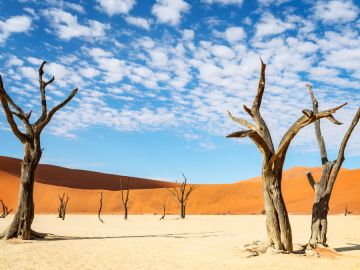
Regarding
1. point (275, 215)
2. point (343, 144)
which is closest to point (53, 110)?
point (275, 215)

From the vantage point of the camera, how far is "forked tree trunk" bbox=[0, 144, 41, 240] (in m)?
14.7

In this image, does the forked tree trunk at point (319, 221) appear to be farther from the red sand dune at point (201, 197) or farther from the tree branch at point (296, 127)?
the red sand dune at point (201, 197)

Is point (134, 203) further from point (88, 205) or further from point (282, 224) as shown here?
point (282, 224)

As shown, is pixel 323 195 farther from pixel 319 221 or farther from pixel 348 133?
pixel 348 133

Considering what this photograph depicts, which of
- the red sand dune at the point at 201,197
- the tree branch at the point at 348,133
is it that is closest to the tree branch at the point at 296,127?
the tree branch at the point at 348,133

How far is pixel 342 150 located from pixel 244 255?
174 inches

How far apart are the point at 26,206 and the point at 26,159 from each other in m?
1.73

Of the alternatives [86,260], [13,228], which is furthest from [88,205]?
[86,260]

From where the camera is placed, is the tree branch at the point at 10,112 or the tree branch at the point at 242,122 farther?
the tree branch at the point at 10,112

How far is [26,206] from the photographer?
49.4ft

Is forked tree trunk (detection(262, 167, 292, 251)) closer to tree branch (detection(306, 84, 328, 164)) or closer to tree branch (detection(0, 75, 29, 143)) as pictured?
tree branch (detection(306, 84, 328, 164))

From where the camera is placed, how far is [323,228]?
11883 millimetres

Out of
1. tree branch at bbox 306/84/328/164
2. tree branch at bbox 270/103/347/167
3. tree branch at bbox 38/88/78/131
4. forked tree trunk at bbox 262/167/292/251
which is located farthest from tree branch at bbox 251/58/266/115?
tree branch at bbox 38/88/78/131

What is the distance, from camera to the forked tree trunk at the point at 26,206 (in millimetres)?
14711
